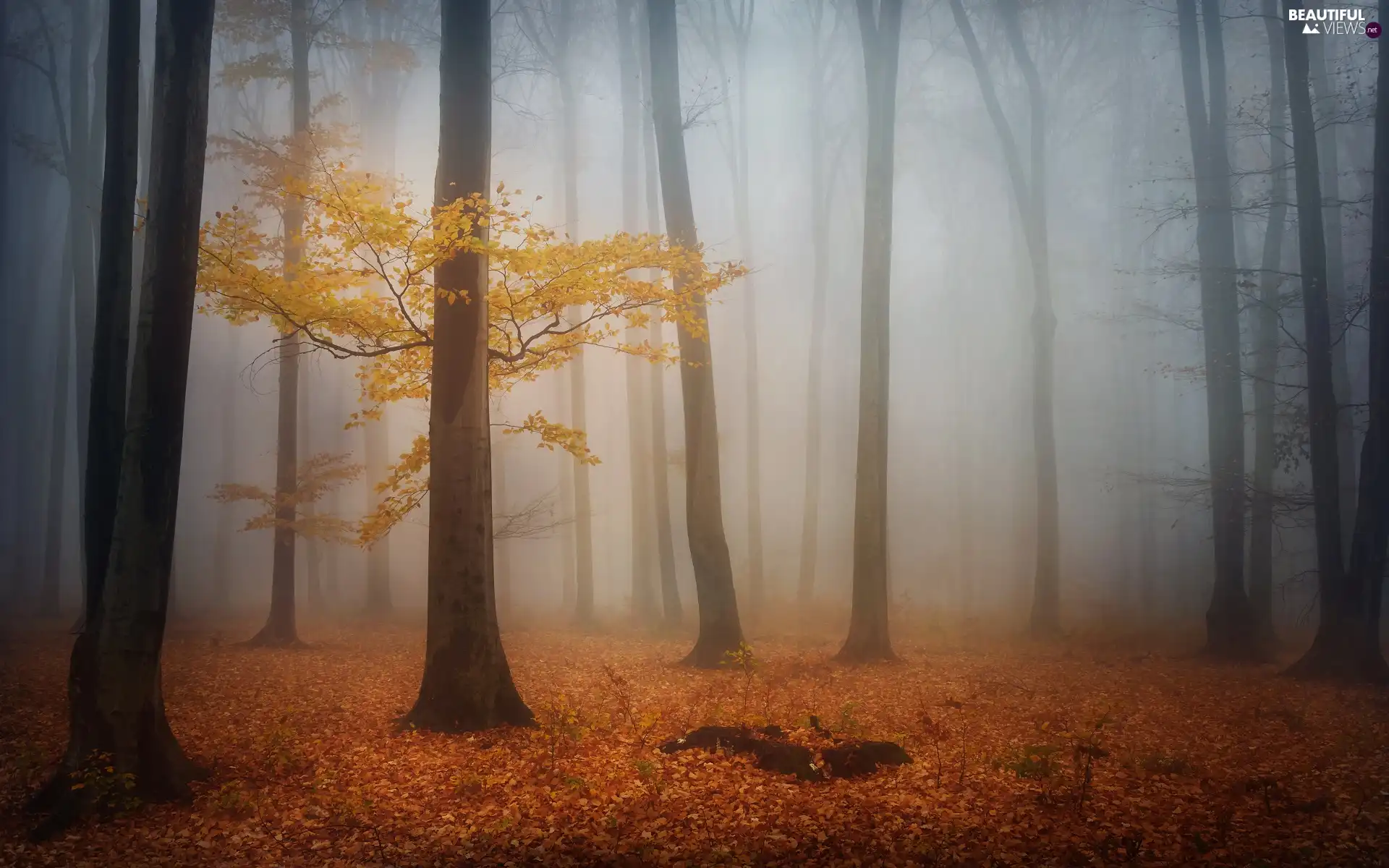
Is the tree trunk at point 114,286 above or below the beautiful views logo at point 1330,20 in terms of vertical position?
below

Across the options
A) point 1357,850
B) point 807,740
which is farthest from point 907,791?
point 1357,850

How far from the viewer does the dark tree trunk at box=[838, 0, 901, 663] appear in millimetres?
11820

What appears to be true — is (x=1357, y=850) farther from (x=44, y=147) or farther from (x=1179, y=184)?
(x=1179, y=184)

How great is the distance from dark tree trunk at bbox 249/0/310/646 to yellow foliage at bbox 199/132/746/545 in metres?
5.59

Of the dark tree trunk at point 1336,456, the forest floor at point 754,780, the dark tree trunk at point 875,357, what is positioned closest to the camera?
the forest floor at point 754,780

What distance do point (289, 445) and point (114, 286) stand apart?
8.60m

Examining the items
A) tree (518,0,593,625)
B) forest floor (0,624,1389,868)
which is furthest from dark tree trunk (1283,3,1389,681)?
tree (518,0,593,625)

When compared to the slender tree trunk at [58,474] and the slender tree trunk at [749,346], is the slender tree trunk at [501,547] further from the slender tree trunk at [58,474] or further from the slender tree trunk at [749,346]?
→ the slender tree trunk at [58,474]

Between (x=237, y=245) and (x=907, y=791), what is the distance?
8996mm

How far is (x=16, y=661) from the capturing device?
1158 cm

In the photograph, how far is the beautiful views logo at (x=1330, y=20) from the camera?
35.7 ft

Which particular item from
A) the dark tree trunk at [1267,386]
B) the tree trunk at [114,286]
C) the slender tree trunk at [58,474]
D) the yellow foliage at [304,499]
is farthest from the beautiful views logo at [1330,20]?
the slender tree trunk at [58,474]

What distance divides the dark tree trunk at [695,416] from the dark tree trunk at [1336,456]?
8203mm

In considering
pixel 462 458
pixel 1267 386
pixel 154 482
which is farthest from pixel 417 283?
pixel 1267 386
